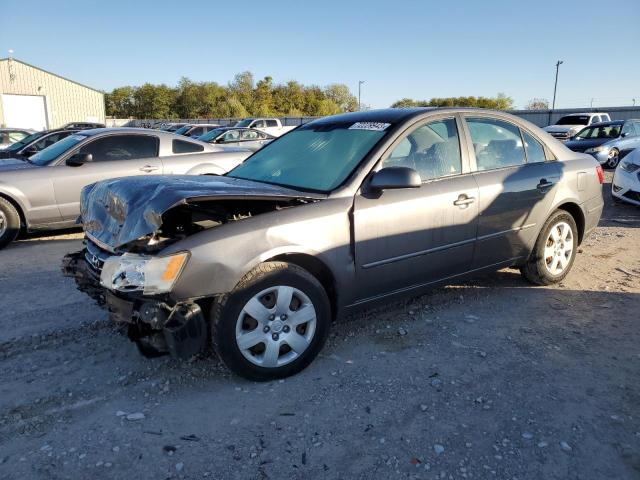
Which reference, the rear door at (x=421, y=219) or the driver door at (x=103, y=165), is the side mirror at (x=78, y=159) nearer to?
the driver door at (x=103, y=165)

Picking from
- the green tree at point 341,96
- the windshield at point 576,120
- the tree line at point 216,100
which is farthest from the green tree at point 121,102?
the windshield at point 576,120

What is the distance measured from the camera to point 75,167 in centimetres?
653

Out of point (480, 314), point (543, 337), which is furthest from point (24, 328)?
point (543, 337)

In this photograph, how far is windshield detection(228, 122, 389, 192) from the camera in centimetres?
337

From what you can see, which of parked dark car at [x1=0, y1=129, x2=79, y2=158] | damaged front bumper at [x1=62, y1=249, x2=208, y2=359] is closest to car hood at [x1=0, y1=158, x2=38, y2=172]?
parked dark car at [x1=0, y1=129, x2=79, y2=158]

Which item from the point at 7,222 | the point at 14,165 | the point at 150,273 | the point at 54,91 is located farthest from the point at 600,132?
the point at 54,91

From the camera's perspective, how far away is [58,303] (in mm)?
4168

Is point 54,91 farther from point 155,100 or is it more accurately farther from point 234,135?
point 155,100

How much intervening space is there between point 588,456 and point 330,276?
1.69m

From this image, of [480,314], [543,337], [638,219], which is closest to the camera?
[543,337]

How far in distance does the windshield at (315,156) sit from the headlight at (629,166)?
679 centimetres

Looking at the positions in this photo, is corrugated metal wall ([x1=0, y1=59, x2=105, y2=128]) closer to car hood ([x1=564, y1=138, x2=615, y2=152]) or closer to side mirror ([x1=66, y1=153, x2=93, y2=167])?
side mirror ([x1=66, y1=153, x2=93, y2=167])

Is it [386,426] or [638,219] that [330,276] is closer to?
[386,426]

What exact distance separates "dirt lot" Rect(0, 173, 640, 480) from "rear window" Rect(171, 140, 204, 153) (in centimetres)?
385
